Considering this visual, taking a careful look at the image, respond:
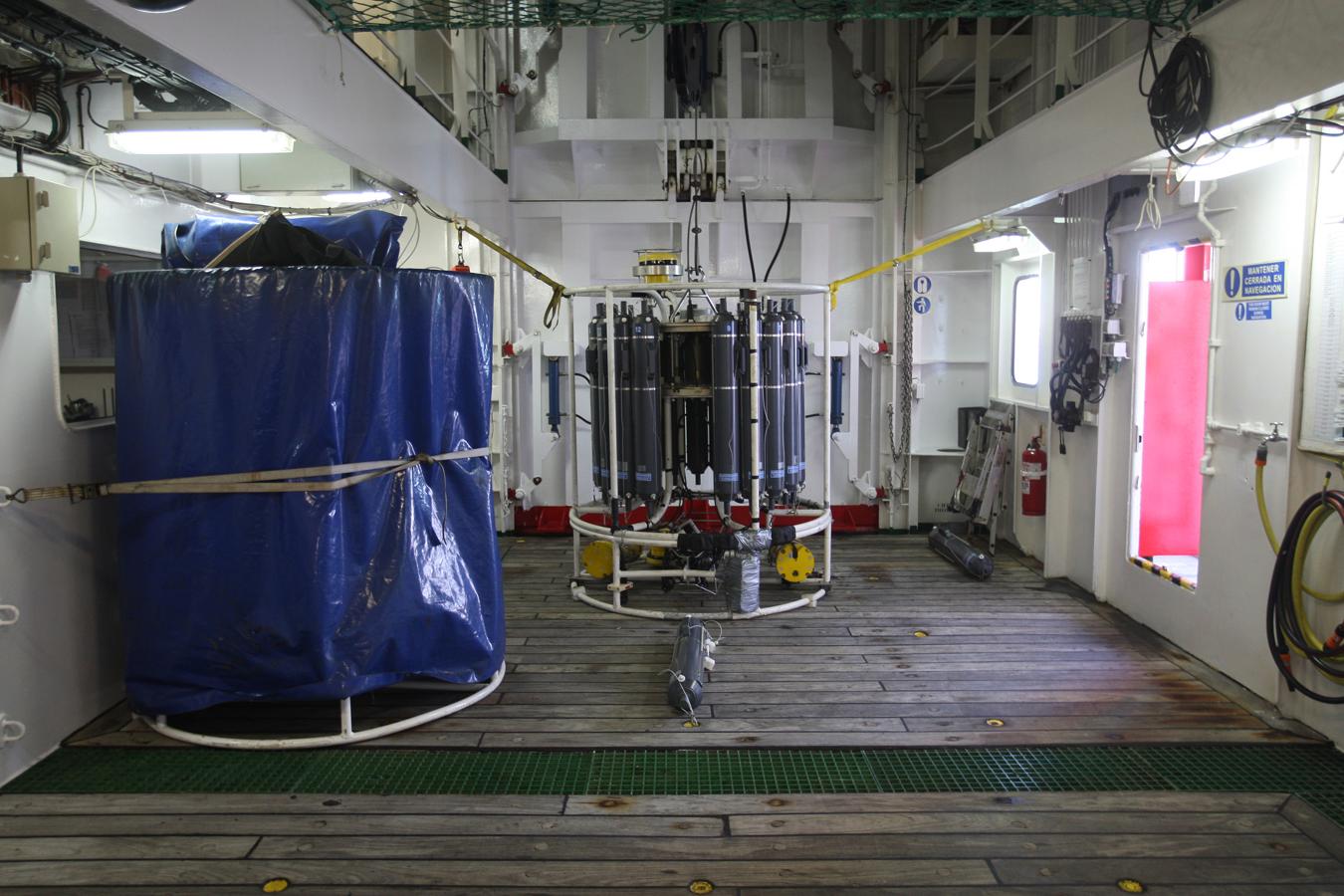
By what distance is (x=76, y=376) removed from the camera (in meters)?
5.96

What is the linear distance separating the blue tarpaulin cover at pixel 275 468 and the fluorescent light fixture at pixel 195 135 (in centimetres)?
95

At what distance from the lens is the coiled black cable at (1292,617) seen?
4172 mm

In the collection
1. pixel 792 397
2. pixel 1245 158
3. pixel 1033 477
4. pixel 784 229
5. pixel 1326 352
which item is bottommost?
pixel 1033 477

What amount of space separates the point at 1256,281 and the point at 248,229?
523cm

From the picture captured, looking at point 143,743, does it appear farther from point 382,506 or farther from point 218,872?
point 382,506

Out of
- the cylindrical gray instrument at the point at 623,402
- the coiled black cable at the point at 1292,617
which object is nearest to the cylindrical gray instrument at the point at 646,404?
the cylindrical gray instrument at the point at 623,402

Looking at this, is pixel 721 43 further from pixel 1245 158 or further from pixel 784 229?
pixel 1245 158

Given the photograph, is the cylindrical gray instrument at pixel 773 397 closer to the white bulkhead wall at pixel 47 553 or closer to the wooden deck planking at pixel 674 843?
the wooden deck planking at pixel 674 843

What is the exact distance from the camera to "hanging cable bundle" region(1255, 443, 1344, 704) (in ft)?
13.7

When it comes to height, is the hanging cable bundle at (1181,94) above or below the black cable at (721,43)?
below

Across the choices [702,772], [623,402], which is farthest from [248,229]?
[702,772]

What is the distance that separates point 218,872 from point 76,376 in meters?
3.97

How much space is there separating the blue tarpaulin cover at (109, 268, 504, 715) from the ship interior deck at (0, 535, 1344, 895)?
0.44 meters

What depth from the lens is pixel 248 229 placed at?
4625mm
